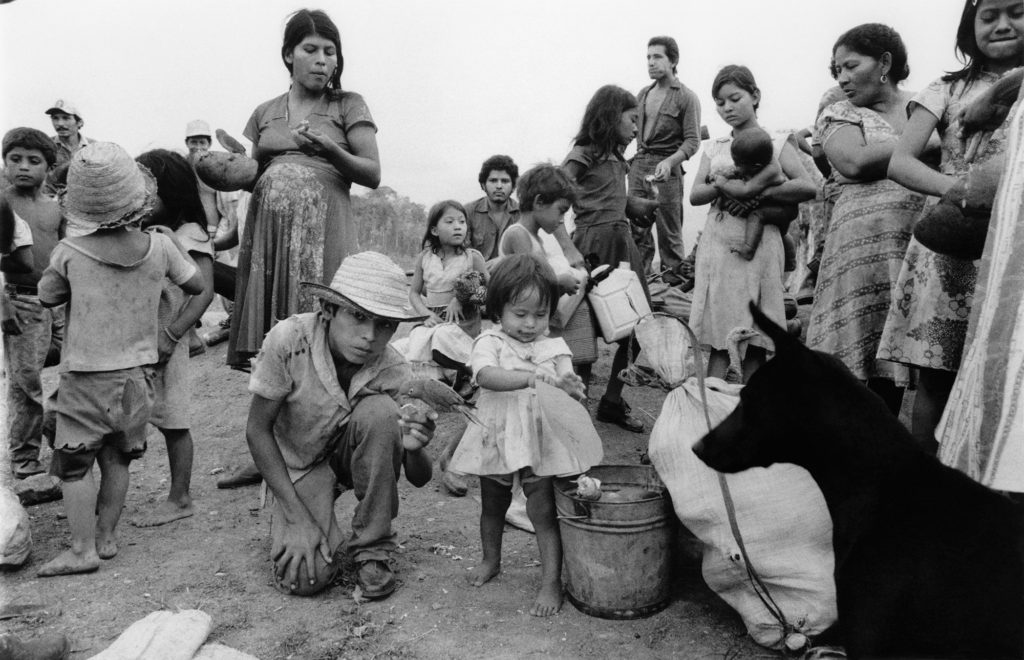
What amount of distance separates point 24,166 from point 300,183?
214cm

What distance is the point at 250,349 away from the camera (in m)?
3.87

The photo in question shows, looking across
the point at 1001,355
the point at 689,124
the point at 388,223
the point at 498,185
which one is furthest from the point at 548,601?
the point at 388,223

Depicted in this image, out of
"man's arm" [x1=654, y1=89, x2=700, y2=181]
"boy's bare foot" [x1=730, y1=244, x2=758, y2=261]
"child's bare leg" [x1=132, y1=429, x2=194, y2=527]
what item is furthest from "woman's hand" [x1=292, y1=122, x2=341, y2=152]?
"man's arm" [x1=654, y1=89, x2=700, y2=181]

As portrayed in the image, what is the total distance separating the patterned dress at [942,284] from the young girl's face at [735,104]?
4.59 feet

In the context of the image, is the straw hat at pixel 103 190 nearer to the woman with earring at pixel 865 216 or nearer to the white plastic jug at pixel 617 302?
the white plastic jug at pixel 617 302

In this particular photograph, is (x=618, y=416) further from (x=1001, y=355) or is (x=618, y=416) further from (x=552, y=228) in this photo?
(x=1001, y=355)

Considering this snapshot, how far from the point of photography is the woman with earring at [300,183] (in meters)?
3.78

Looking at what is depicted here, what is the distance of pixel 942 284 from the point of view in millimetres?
2805

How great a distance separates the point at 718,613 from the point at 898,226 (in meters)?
1.91

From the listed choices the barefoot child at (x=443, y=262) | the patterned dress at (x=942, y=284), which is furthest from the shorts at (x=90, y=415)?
the patterned dress at (x=942, y=284)

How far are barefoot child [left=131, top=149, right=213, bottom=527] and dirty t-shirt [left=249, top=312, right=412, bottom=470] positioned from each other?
89cm

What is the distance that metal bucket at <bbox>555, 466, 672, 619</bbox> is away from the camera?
2.72 metres

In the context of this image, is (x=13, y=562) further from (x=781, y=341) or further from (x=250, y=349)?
(x=781, y=341)

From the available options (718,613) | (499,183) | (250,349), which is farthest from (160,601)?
(499,183)
